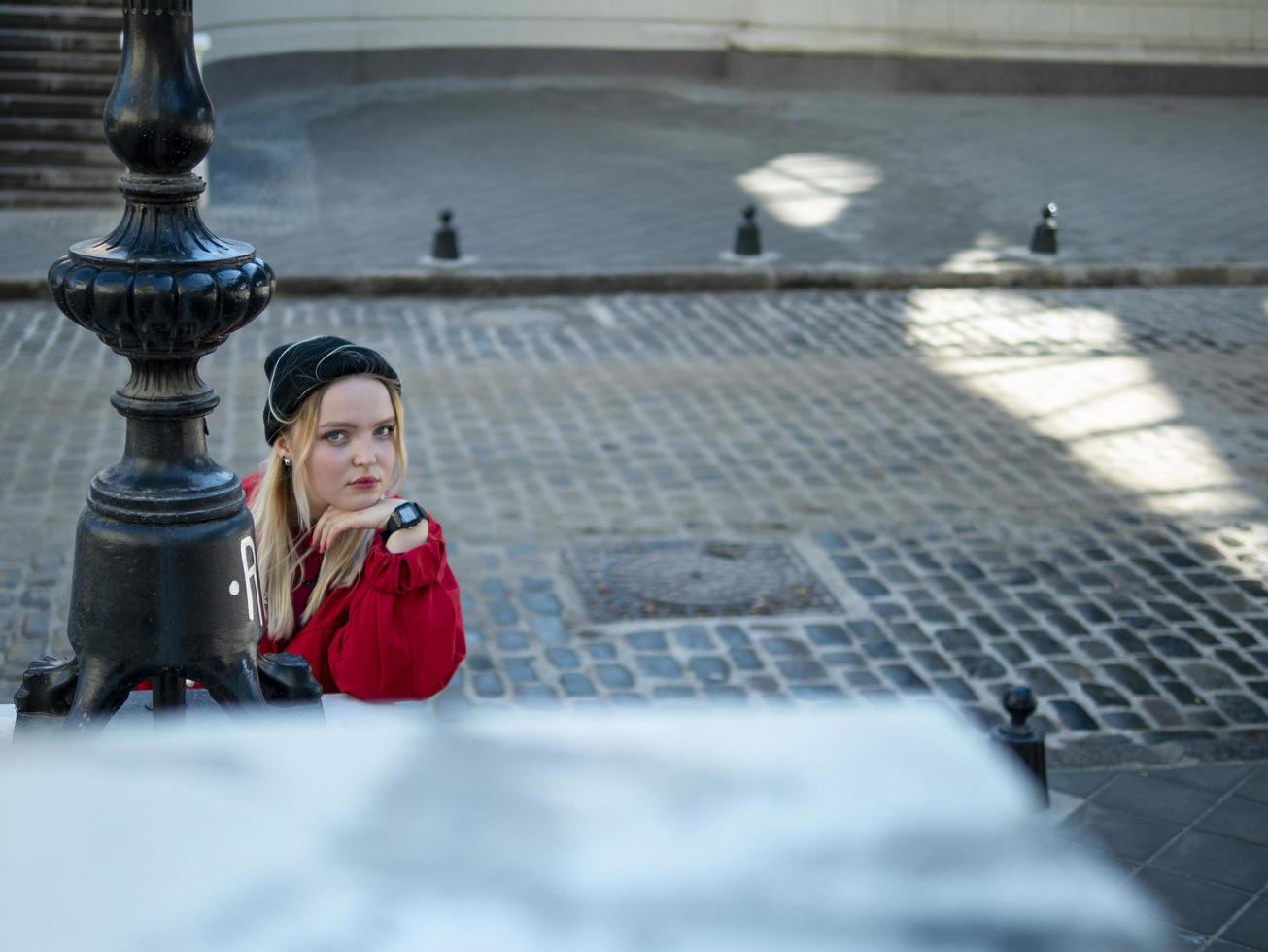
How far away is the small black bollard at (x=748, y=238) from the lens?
1294 cm

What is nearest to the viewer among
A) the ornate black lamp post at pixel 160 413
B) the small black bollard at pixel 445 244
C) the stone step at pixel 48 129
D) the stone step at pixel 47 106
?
the ornate black lamp post at pixel 160 413

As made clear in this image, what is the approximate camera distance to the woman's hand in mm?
3607

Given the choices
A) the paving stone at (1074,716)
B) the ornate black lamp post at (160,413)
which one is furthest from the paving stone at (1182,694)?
the ornate black lamp post at (160,413)

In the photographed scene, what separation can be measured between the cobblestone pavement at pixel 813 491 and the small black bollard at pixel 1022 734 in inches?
23.7

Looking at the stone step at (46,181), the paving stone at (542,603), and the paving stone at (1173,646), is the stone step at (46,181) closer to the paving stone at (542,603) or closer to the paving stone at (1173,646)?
the paving stone at (542,603)

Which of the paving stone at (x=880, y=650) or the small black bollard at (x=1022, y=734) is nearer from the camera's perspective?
the small black bollard at (x=1022, y=734)

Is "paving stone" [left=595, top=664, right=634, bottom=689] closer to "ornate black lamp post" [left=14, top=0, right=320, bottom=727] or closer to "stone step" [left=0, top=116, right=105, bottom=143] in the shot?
"ornate black lamp post" [left=14, top=0, right=320, bottom=727]

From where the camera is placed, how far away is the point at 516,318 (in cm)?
1171

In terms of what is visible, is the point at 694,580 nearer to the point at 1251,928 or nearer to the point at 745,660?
the point at 745,660

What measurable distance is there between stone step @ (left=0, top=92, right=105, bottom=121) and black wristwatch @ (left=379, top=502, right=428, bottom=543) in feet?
40.4

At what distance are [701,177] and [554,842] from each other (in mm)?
14832

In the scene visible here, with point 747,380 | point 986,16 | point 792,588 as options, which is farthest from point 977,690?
point 986,16

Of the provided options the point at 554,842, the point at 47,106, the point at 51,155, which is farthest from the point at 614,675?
the point at 47,106

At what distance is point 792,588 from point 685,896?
5549mm
